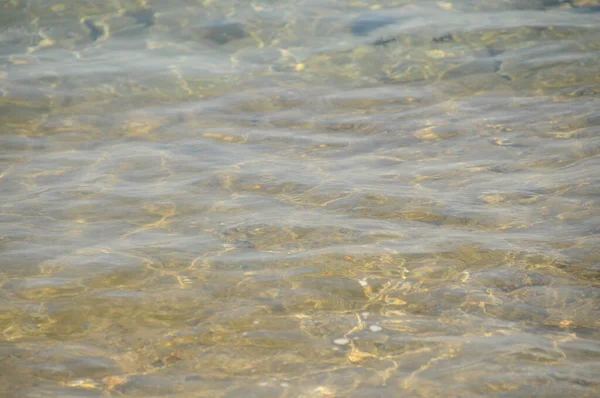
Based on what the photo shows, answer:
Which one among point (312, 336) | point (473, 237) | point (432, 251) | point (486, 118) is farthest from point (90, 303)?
point (486, 118)

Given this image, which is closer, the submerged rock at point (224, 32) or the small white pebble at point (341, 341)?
the small white pebble at point (341, 341)

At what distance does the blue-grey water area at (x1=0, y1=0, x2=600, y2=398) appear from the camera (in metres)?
3.38

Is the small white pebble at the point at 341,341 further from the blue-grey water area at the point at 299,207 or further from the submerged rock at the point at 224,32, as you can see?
the submerged rock at the point at 224,32

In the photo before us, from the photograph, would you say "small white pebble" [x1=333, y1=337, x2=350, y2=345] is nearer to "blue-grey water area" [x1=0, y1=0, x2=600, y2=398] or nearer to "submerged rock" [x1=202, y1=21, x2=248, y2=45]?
"blue-grey water area" [x1=0, y1=0, x2=600, y2=398]

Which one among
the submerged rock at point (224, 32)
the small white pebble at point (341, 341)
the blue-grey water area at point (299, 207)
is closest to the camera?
the blue-grey water area at point (299, 207)

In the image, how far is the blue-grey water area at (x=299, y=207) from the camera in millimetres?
3383

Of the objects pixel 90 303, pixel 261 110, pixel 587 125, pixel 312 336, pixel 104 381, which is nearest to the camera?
pixel 104 381

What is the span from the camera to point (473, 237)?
4465 millimetres

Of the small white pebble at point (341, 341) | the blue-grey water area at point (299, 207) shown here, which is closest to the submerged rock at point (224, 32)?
the blue-grey water area at point (299, 207)

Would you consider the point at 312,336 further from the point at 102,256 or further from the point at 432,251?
the point at 102,256

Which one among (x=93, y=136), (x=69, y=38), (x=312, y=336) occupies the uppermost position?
(x=69, y=38)

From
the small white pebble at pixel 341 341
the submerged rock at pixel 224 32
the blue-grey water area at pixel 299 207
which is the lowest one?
the small white pebble at pixel 341 341

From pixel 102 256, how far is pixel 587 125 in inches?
169

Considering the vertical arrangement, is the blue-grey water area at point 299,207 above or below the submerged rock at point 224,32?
below
